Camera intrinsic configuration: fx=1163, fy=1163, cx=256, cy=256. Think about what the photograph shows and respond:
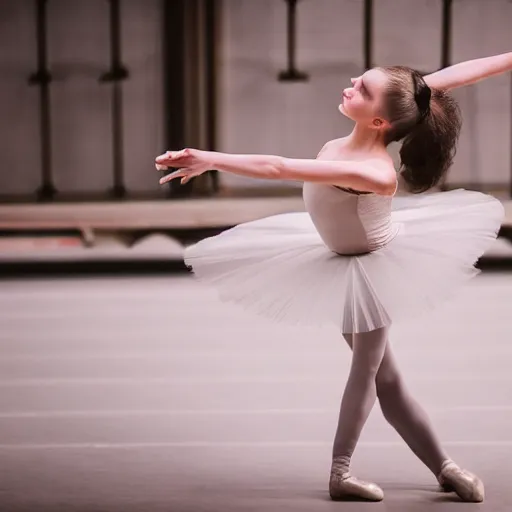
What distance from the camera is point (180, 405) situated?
3.62 metres

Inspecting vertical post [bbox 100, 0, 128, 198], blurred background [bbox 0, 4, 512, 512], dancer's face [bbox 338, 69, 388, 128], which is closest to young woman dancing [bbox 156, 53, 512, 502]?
dancer's face [bbox 338, 69, 388, 128]

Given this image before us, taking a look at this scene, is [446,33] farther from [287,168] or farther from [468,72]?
[287,168]

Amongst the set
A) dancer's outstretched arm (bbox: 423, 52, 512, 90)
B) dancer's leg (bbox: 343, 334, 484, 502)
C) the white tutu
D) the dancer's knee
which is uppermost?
dancer's outstretched arm (bbox: 423, 52, 512, 90)

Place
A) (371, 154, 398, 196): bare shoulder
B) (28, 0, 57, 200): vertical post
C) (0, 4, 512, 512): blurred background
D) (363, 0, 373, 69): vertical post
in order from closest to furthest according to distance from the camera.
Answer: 1. (371, 154, 398, 196): bare shoulder
2. (0, 4, 512, 512): blurred background
3. (363, 0, 373, 69): vertical post
4. (28, 0, 57, 200): vertical post

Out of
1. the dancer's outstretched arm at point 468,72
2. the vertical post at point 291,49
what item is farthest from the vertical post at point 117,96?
the dancer's outstretched arm at point 468,72

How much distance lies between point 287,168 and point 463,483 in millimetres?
838

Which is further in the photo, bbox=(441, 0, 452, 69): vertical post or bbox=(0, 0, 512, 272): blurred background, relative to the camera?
bbox=(0, 0, 512, 272): blurred background

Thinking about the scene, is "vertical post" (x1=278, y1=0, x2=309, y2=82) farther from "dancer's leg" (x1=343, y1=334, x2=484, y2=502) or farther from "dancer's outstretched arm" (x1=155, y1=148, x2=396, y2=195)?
"dancer's outstretched arm" (x1=155, y1=148, x2=396, y2=195)

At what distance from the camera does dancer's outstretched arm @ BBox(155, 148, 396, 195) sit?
2.11 m

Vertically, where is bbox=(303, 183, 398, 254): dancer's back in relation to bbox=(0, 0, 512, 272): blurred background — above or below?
below

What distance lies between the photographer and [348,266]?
247 centimetres

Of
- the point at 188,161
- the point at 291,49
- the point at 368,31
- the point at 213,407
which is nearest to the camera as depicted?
the point at 188,161

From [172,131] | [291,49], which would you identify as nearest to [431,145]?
[291,49]

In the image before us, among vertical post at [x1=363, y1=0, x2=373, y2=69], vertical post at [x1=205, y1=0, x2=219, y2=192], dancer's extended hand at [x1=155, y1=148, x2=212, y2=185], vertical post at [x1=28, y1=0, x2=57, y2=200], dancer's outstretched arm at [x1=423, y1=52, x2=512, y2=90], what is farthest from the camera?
vertical post at [x1=205, y1=0, x2=219, y2=192]
